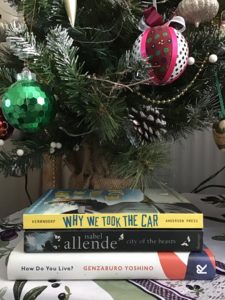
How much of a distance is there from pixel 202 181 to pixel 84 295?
0.68 meters

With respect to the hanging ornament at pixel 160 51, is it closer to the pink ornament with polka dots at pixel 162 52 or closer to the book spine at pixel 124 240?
the pink ornament with polka dots at pixel 162 52

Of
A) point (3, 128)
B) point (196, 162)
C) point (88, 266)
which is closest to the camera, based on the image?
point (88, 266)

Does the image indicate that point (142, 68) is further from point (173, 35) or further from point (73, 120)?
point (73, 120)

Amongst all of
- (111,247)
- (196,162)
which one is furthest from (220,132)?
(196,162)

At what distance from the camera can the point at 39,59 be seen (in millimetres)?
464

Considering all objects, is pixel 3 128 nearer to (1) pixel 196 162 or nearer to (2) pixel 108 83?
(2) pixel 108 83

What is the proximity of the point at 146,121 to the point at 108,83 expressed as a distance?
0.24ft

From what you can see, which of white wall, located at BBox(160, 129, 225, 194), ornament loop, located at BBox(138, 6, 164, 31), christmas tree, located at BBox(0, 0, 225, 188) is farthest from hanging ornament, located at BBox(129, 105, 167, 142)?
white wall, located at BBox(160, 129, 225, 194)

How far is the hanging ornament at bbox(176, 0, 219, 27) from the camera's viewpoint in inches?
17.7

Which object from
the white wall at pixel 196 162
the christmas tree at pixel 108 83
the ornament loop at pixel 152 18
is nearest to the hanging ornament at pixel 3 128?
the christmas tree at pixel 108 83

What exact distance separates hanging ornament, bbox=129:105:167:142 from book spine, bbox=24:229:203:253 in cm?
14

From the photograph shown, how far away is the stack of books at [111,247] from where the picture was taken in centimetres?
40

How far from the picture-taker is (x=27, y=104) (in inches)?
17.1

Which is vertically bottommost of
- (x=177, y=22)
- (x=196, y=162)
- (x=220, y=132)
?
(x=196, y=162)
